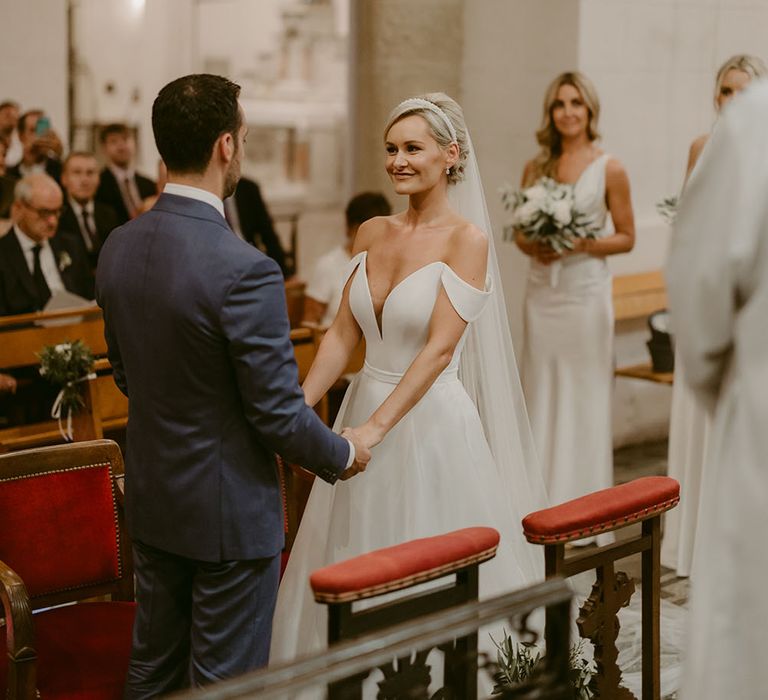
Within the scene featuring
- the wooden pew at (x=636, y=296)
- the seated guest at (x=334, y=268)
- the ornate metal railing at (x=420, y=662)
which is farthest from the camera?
the wooden pew at (x=636, y=296)

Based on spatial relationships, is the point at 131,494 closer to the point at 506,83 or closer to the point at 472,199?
the point at 472,199

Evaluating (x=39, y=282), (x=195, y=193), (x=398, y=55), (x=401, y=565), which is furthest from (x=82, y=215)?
(x=401, y=565)

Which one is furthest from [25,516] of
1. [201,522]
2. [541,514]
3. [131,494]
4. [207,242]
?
[541,514]

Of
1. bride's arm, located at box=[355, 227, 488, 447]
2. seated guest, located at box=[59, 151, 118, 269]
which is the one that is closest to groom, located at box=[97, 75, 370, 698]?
bride's arm, located at box=[355, 227, 488, 447]

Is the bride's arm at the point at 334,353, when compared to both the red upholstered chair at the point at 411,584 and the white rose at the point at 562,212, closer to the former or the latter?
the red upholstered chair at the point at 411,584

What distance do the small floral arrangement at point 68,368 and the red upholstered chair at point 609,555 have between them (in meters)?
2.84

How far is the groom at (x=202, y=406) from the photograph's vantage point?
2951mm

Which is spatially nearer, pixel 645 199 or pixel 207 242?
pixel 207 242

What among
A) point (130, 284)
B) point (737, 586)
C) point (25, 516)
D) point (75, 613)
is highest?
point (130, 284)

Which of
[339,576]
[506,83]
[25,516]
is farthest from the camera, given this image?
[506,83]

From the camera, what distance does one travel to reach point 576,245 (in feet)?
20.8

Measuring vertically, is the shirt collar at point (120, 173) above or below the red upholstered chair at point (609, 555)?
above

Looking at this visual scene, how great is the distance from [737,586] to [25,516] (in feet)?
6.82

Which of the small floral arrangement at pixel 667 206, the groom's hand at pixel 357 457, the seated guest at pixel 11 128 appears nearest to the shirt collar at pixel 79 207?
the seated guest at pixel 11 128
